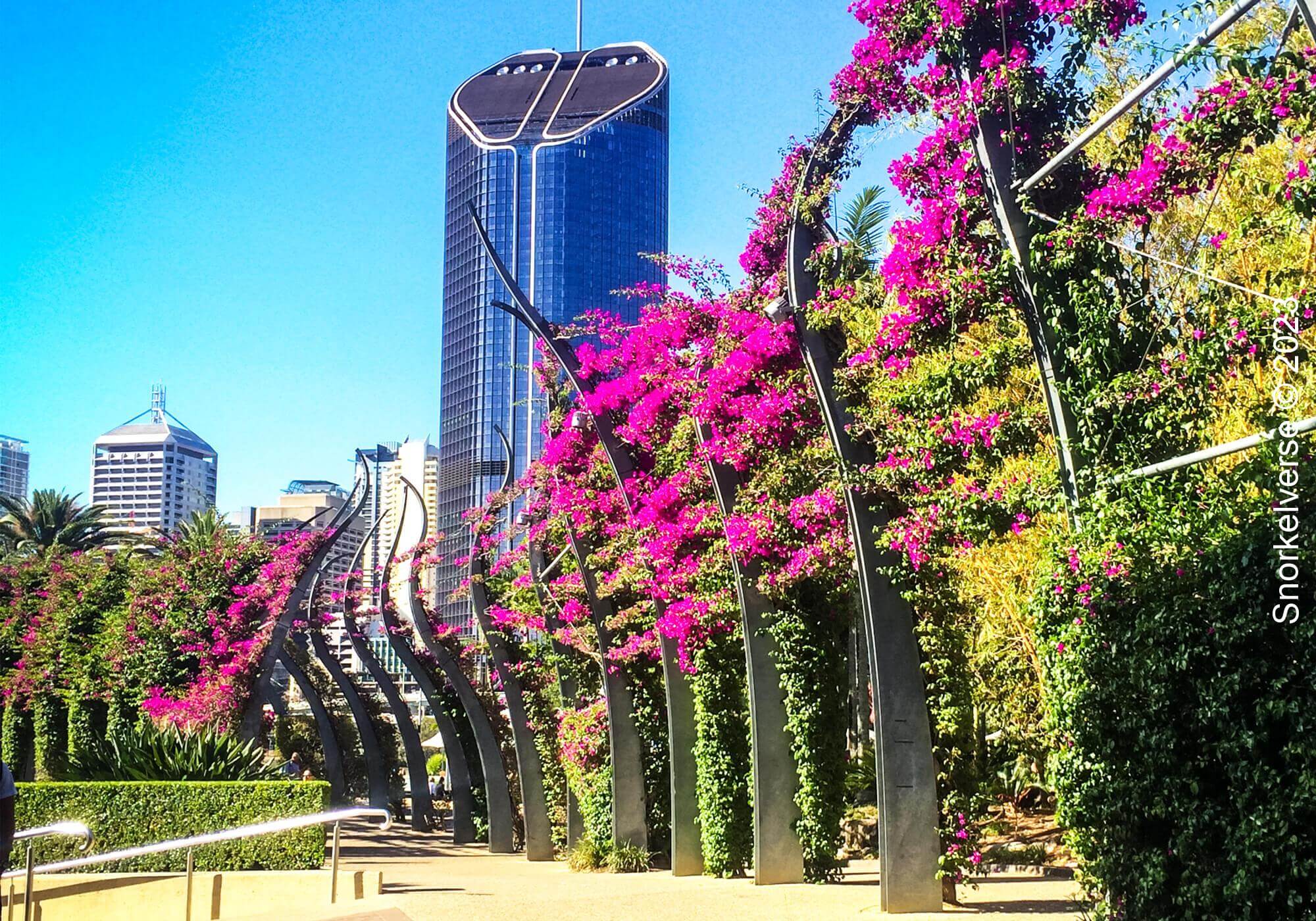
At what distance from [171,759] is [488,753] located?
28.6 feet

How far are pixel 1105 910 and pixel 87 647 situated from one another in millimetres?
26826

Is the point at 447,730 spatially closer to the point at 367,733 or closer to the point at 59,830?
the point at 367,733

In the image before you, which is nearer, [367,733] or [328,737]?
[367,733]

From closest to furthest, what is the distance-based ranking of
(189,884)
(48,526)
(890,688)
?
(890,688) < (189,884) < (48,526)

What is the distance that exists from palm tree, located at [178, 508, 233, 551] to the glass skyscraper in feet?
343

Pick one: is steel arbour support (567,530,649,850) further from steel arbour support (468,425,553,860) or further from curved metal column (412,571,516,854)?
curved metal column (412,571,516,854)

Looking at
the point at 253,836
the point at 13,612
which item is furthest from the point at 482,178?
the point at 253,836

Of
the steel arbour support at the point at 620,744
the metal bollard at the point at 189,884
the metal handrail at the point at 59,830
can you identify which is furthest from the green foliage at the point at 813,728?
the metal handrail at the point at 59,830

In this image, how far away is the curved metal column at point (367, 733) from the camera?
2872 cm

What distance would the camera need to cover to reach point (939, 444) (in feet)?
27.8

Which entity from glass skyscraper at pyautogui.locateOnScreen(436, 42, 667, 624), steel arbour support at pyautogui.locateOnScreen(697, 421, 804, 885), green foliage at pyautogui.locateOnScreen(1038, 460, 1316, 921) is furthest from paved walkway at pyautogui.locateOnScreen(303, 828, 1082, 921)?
glass skyscraper at pyautogui.locateOnScreen(436, 42, 667, 624)

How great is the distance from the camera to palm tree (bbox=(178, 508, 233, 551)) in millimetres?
25578

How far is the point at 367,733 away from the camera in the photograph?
30.2 meters

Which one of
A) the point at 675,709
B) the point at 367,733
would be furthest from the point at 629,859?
the point at 367,733
